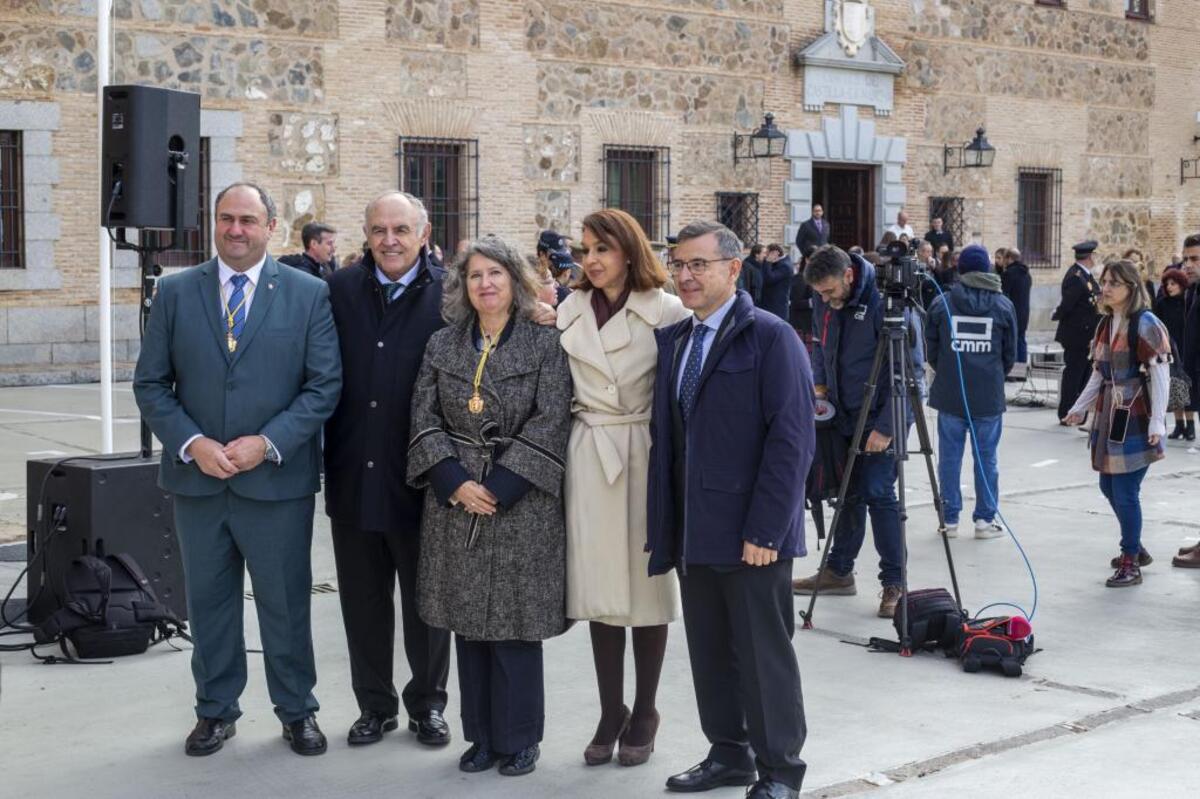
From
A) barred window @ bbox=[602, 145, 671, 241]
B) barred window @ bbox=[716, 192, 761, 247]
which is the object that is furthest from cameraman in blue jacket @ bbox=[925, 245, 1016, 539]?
barred window @ bbox=[716, 192, 761, 247]

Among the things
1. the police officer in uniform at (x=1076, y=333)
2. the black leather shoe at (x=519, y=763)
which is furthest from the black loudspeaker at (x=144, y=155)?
the police officer in uniform at (x=1076, y=333)

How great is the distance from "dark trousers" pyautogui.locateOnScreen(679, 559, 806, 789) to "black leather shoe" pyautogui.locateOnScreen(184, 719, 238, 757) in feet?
5.58

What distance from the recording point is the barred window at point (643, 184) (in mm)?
21844

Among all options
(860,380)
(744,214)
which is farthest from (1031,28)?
(860,380)

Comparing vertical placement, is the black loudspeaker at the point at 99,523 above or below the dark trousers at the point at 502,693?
above

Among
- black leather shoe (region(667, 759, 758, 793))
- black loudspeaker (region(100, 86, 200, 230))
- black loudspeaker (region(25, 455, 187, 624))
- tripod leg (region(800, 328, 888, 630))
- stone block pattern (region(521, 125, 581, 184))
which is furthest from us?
stone block pattern (region(521, 125, 581, 184))

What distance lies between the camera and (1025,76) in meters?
26.3

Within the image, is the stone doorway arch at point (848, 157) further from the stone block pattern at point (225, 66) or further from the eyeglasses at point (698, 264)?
the eyeglasses at point (698, 264)

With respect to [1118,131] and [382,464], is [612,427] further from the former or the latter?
[1118,131]

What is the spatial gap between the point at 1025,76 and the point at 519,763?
2297 cm

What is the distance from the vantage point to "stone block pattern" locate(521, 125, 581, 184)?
2089 cm

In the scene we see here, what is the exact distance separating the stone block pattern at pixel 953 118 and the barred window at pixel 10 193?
13691mm

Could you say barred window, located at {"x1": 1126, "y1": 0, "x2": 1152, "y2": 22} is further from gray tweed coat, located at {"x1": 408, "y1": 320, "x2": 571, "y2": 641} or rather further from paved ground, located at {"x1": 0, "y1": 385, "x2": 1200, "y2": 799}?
gray tweed coat, located at {"x1": 408, "y1": 320, "x2": 571, "y2": 641}

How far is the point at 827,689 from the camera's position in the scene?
6578 mm
